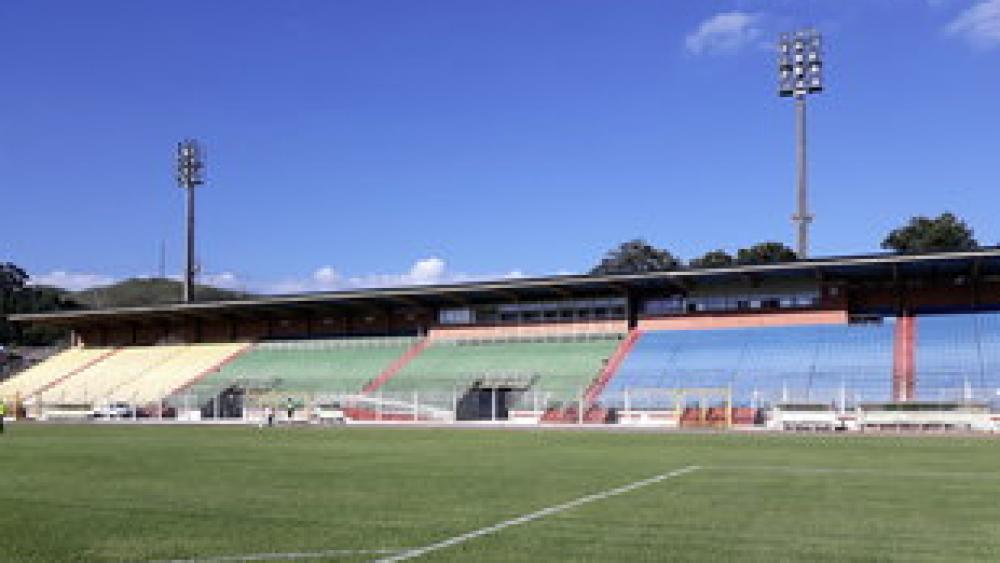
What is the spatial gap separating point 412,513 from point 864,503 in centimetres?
619

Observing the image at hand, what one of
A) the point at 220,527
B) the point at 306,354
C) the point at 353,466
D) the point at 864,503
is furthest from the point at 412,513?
the point at 306,354

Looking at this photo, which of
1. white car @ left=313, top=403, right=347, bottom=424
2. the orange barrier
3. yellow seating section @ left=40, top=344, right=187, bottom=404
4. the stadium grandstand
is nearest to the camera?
the stadium grandstand

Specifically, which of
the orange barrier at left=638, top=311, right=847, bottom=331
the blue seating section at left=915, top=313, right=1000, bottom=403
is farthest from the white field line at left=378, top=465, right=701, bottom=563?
the orange barrier at left=638, top=311, right=847, bottom=331

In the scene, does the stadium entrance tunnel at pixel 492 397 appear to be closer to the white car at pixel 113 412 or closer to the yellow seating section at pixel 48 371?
the white car at pixel 113 412

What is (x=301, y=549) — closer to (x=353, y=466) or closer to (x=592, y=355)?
(x=353, y=466)

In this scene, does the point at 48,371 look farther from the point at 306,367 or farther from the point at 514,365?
the point at 514,365

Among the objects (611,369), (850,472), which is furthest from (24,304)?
(850,472)

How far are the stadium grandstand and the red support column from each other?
0.11m

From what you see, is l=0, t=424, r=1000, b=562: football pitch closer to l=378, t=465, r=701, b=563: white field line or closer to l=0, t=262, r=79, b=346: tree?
l=378, t=465, r=701, b=563: white field line

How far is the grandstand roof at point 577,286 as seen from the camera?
54.7 m

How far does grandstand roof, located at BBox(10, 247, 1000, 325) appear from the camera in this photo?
54656 mm

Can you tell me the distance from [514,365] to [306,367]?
620 inches

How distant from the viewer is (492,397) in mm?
58938

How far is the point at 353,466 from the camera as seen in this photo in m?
21.6
